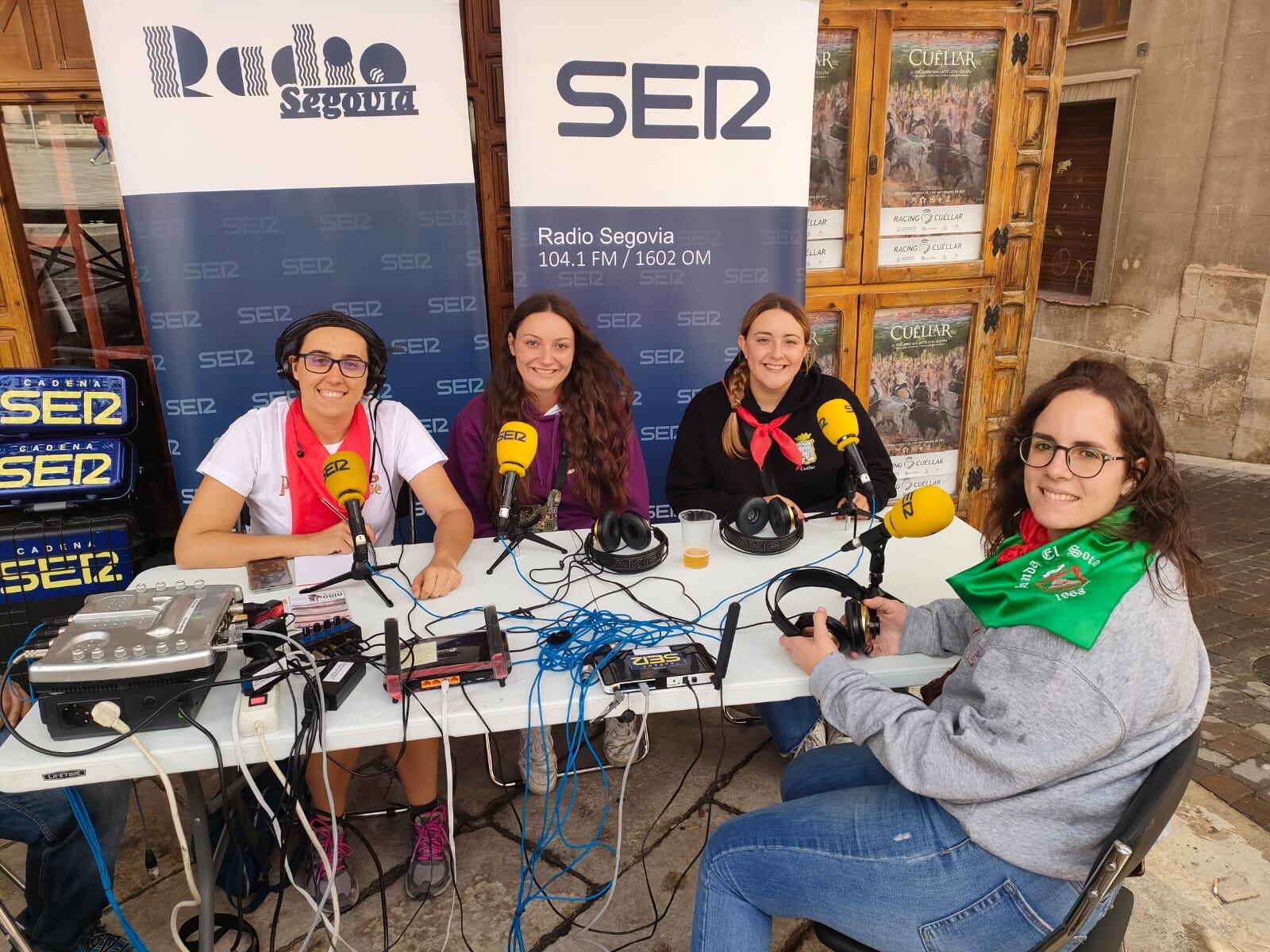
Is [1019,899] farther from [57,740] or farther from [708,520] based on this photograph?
[57,740]

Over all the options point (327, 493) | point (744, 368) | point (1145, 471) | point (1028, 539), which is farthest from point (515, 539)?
point (1145, 471)

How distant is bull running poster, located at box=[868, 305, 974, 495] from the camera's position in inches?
197

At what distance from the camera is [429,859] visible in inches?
101

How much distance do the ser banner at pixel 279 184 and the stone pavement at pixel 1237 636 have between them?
11.3 feet

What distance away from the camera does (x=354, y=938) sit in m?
2.39

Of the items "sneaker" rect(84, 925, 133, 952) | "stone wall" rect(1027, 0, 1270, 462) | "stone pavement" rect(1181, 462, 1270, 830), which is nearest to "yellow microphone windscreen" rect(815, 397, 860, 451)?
"stone pavement" rect(1181, 462, 1270, 830)

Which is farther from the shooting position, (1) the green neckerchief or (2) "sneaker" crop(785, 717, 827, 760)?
(2) "sneaker" crop(785, 717, 827, 760)

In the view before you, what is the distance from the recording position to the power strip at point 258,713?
168cm

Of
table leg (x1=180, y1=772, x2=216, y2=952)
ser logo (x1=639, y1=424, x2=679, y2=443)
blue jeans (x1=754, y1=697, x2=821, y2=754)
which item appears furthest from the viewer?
ser logo (x1=639, y1=424, x2=679, y2=443)

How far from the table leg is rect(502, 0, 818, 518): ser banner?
290cm

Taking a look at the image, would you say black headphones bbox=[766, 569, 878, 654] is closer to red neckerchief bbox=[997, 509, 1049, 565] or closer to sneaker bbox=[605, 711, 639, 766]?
red neckerchief bbox=[997, 509, 1049, 565]

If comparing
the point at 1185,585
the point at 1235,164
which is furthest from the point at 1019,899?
the point at 1235,164

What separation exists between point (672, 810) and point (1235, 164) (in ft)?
24.8

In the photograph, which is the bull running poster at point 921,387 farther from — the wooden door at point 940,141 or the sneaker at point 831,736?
the sneaker at point 831,736
